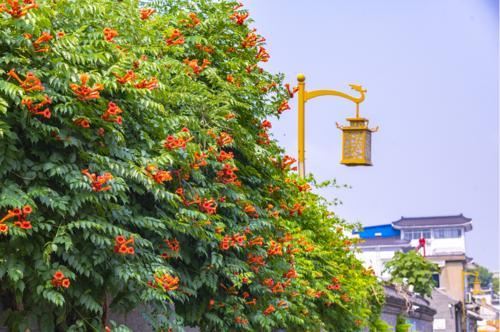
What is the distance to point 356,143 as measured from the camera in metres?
23.7

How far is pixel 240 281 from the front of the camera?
13953 millimetres

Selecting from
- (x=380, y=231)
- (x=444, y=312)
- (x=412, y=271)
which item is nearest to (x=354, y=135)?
(x=412, y=271)

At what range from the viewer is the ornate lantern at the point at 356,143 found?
77.3 ft

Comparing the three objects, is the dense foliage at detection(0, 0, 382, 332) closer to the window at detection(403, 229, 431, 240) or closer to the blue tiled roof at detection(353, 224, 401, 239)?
the blue tiled roof at detection(353, 224, 401, 239)

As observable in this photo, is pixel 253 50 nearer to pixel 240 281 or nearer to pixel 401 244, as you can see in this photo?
pixel 240 281

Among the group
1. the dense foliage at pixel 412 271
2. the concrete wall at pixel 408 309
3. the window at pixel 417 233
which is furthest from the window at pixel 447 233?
the dense foliage at pixel 412 271

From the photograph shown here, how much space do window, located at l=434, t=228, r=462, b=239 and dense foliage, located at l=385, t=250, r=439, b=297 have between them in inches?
2614

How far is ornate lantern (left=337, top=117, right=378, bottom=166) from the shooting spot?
23562 mm

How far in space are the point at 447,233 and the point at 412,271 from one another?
6894cm

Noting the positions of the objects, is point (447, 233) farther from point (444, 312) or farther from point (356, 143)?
point (356, 143)

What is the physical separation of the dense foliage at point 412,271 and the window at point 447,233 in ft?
218

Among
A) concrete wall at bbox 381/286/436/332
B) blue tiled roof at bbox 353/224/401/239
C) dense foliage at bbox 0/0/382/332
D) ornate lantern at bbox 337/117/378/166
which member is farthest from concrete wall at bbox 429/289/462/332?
dense foliage at bbox 0/0/382/332

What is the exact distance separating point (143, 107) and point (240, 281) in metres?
2.96

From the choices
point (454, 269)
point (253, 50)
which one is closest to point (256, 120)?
point (253, 50)
